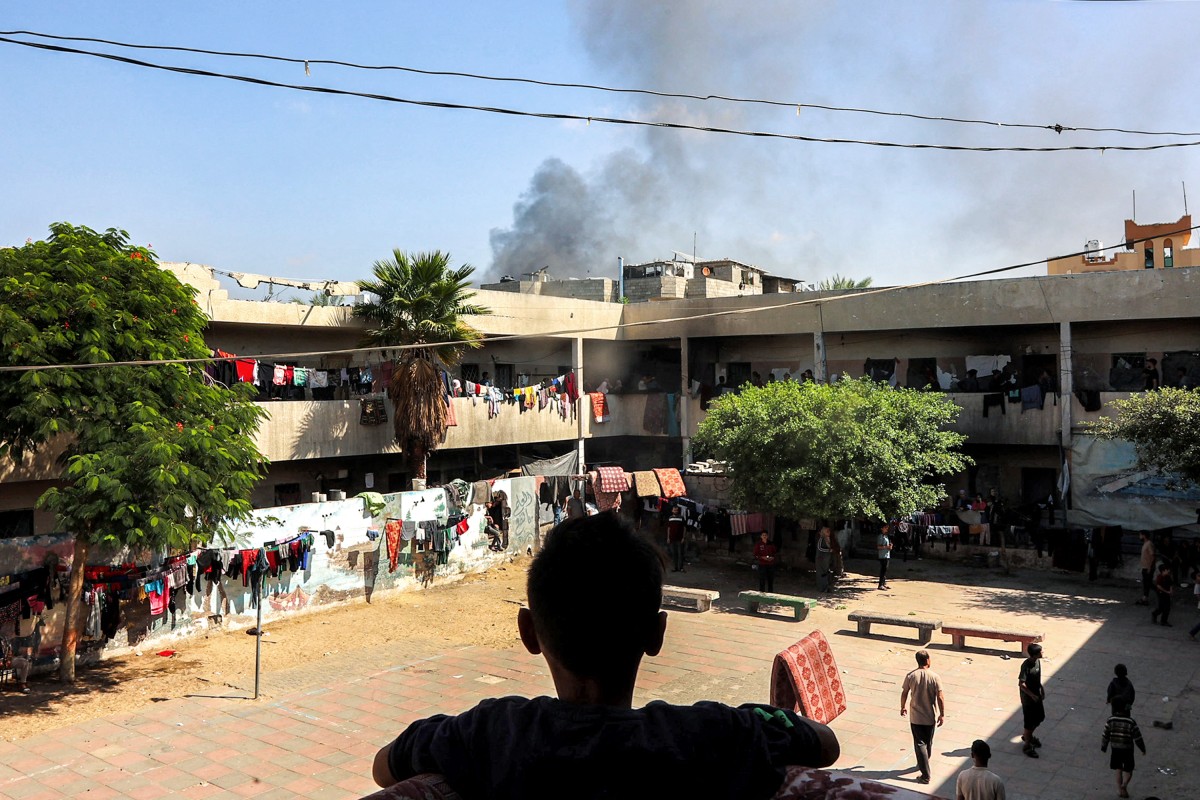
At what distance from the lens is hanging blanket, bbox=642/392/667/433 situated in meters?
29.9

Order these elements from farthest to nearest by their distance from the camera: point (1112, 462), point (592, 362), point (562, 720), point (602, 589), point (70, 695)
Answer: point (592, 362) → point (1112, 462) → point (70, 695) → point (602, 589) → point (562, 720)

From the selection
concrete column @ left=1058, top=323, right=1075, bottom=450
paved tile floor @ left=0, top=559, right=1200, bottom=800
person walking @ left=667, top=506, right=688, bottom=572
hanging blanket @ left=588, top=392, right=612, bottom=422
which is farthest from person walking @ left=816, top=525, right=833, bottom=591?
hanging blanket @ left=588, top=392, right=612, bottom=422

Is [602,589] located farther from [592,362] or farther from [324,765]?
[592,362]

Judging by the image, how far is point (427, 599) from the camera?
20578 mm

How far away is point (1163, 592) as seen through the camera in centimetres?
1723

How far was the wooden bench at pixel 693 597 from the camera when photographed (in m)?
19.1

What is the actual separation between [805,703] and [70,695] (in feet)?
35.6

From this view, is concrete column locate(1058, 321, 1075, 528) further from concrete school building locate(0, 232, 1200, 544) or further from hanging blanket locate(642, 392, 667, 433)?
hanging blanket locate(642, 392, 667, 433)

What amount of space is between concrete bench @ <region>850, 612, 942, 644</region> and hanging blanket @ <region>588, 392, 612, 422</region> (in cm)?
1335

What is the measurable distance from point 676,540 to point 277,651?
1023cm

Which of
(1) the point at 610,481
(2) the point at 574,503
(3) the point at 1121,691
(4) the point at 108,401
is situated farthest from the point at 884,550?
(4) the point at 108,401

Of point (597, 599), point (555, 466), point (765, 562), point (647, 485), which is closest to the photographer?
point (597, 599)

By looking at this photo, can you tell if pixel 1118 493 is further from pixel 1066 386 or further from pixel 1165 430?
pixel 1165 430

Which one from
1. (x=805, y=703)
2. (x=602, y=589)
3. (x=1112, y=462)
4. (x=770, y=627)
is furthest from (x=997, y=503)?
(x=602, y=589)
